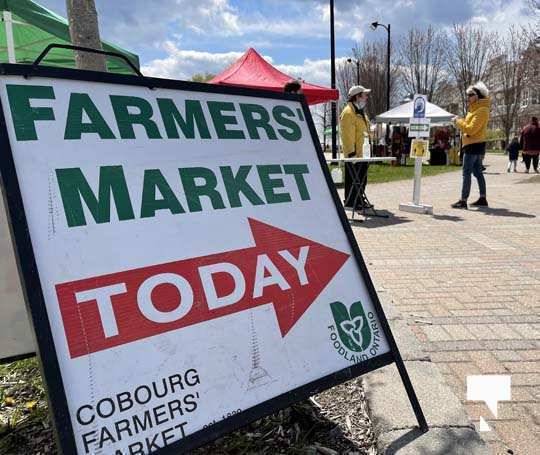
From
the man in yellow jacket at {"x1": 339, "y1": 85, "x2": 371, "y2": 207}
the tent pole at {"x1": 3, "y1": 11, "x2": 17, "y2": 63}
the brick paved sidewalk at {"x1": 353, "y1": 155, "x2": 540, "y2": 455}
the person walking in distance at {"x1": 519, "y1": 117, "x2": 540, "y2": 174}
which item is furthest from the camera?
the person walking in distance at {"x1": 519, "y1": 117, "x2": 540, "y2": 174}

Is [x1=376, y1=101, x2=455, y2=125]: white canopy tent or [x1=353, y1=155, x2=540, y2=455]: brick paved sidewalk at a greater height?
[x1=376, y1=101, x2=455, y2=125]: white canopy tent

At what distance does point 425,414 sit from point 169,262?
139cm

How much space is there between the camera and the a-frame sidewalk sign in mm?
1308

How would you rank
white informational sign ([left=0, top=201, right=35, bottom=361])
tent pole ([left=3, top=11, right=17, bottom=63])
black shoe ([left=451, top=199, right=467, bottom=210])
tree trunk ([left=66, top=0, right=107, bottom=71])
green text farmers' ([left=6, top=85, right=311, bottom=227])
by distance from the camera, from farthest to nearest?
black shoe ([left=451, top=199, right=467, bottom=210])
tent pole ([left=3, top=11, right=17, bottom=63])
tree trunk ([left=66, top=0, right=107, bottom=71])
white informational sign ([left=0, top=201, right=35, bottom=361])
green text farmers' ([left=6, top=85, right=311, bottom=227])

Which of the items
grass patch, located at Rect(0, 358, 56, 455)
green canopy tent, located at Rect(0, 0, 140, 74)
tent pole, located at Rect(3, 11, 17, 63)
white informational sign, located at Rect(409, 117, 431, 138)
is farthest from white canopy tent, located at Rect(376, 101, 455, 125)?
grass patch, located at Rect(0, 358, 56, 455)

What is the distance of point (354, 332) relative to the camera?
1872mm

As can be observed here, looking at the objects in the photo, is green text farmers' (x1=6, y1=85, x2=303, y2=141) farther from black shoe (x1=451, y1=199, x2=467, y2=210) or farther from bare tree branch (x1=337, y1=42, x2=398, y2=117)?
bare tree branch (x1=337, y1=42, x2=398, y2=117)

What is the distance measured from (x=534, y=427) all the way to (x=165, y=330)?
181 cm

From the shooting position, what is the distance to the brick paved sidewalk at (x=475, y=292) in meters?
2.35

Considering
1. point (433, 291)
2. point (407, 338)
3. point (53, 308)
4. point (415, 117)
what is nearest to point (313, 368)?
point (53, 308)

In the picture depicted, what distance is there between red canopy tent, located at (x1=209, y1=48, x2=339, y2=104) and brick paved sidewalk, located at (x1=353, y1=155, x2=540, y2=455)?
4.66 m

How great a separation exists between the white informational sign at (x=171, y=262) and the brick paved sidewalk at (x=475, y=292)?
2.95ft

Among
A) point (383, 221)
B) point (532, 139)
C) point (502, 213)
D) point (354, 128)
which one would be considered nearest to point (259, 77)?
point (354, 128)

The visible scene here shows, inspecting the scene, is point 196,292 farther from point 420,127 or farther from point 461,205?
point 461,205
